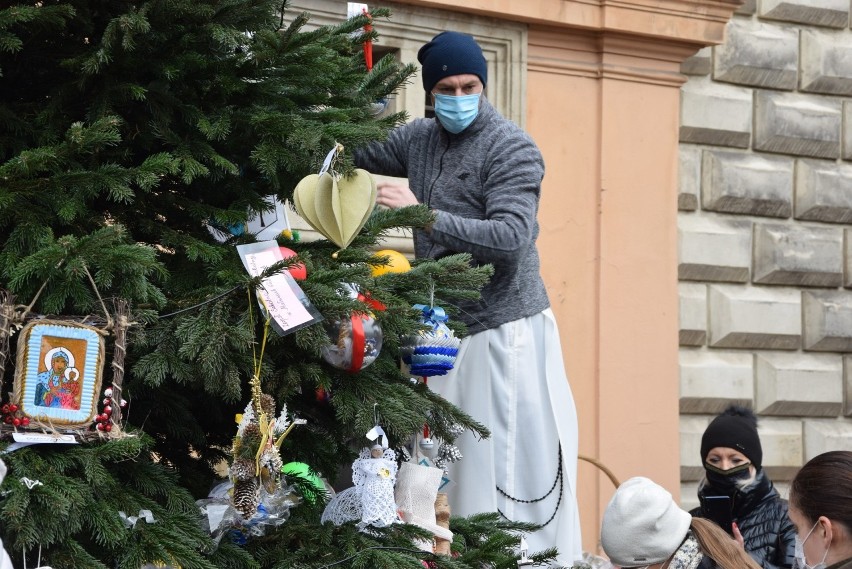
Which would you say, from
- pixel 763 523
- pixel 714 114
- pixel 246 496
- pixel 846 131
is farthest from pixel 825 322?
pixel 246 496

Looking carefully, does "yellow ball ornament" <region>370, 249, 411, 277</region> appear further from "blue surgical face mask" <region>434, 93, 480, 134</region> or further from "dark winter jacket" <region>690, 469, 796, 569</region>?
"dark winter jacket" <region>690, 469, 796, 569</region>

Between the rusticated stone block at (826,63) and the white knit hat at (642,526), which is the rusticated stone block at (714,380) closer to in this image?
the rusticated stone block at (826,63)

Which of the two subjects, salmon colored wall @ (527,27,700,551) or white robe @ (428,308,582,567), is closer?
white robe @ (428,308,582,567)

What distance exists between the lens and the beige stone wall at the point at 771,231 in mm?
6836

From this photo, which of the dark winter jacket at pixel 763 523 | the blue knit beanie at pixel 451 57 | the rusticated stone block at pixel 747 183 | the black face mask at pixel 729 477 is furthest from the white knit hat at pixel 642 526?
the rusticated stone block at pixel 747 183

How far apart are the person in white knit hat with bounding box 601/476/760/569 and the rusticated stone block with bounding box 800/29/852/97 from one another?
15.4 feet

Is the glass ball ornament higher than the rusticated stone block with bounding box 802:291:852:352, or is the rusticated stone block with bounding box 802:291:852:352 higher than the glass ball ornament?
the glass ball ornament

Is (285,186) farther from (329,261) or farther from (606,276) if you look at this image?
(606,276)

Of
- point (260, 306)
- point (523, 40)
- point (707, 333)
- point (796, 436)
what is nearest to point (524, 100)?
point (523, 40)

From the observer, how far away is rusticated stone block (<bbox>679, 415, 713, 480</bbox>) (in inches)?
265

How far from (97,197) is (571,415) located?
4.93 feet

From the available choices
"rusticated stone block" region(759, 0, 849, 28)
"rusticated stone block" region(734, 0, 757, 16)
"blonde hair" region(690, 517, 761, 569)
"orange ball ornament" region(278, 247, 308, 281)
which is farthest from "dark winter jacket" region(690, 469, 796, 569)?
"rusticated stone block" region(759, 0, 849, 28)

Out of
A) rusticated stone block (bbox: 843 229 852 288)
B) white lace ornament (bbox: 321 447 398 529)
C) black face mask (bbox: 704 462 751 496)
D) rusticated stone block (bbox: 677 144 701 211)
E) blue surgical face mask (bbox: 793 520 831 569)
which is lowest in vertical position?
black face mask (bbox: 704 462 751 496)

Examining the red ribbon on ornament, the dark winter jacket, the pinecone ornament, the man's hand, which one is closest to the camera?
the pinecone ornament
